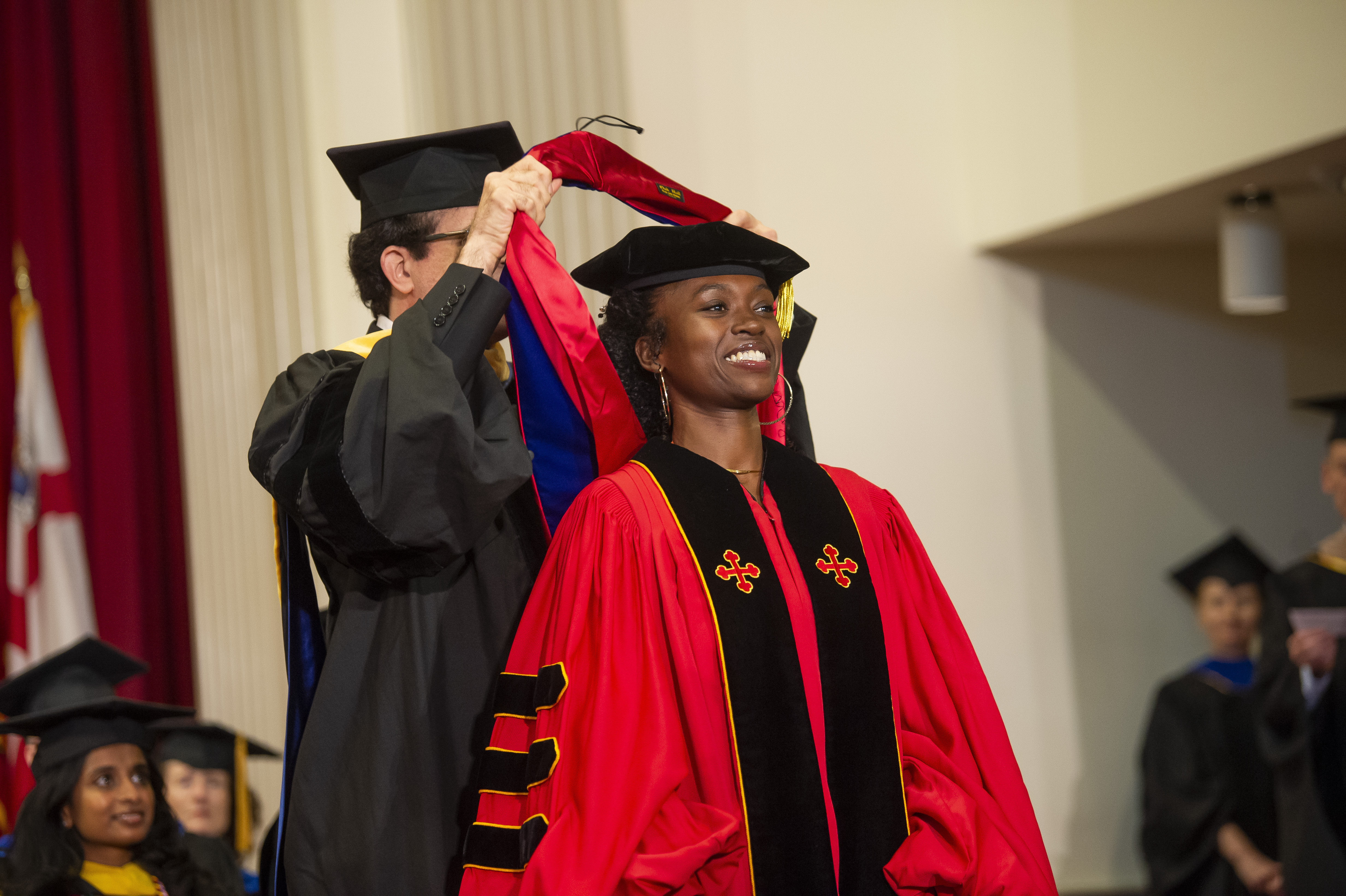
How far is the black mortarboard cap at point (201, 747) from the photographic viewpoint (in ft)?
12.4

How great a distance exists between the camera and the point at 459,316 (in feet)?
6.31

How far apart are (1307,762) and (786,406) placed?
3.10 m

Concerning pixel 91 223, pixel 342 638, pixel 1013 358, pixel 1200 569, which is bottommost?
pixel 1200 569

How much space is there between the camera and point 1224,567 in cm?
513

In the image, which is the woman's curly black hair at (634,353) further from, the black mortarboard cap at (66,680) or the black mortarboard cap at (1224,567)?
the black mortarboard cap at (1224,567)

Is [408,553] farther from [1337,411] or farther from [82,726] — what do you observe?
[1337,411]

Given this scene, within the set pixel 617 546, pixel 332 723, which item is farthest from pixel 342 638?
pixel 617 546

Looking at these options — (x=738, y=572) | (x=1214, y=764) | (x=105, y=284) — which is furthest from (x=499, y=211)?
(x=1214, y=764)

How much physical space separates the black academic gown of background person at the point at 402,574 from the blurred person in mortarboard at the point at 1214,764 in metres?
3.84

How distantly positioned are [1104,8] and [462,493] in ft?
11.3

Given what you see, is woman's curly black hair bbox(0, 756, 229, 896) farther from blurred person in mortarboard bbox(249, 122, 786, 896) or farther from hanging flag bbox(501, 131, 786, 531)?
hanging flag bbox(501, 131, 786, 531)

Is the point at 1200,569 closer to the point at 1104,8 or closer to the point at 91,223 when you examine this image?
the point at 1104,8

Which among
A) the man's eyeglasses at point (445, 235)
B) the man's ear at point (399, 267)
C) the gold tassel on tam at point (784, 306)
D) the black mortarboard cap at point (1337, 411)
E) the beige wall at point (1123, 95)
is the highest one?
the beige wall at point (1123, 95)

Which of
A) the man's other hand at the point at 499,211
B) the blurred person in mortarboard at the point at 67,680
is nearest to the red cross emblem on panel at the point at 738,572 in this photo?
the man's other hand at the point at 499,211
